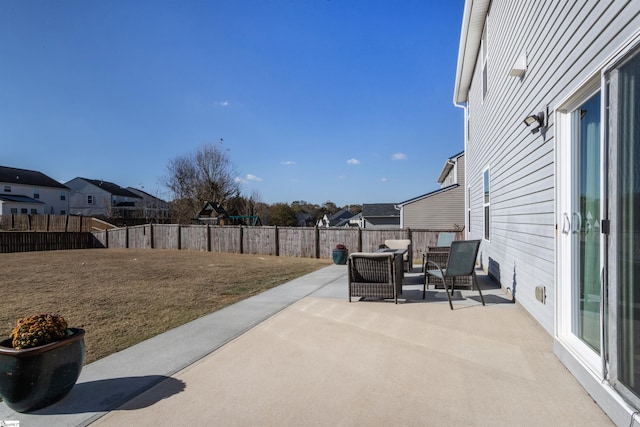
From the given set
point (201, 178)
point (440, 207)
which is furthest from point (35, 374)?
point (201, 178)

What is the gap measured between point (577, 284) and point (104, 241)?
25.7 meters

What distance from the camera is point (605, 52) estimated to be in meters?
2.25

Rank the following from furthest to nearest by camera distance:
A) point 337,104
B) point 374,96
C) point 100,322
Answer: point 337,104 → point 374,96 → point 100,322

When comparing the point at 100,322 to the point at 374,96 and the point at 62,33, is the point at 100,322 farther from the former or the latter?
the point at 374,96

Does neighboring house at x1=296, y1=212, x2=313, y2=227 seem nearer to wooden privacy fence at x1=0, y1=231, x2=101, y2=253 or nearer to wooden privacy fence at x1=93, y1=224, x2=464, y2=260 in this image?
wooden privacy fence at x1=93, y1=224, x2=464, y2=260

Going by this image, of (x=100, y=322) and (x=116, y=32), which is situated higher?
(x=116, y=32)

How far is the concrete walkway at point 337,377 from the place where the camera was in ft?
7.41

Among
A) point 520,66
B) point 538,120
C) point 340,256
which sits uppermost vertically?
point 520,66

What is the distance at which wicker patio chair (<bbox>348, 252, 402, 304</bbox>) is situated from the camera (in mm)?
5328

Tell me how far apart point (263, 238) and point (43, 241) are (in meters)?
13.7

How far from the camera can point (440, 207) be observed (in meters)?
17.6

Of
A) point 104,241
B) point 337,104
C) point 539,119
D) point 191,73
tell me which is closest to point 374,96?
point 337,104

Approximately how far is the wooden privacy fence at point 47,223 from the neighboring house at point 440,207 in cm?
2253

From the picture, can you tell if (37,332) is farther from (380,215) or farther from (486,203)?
(380,215)
